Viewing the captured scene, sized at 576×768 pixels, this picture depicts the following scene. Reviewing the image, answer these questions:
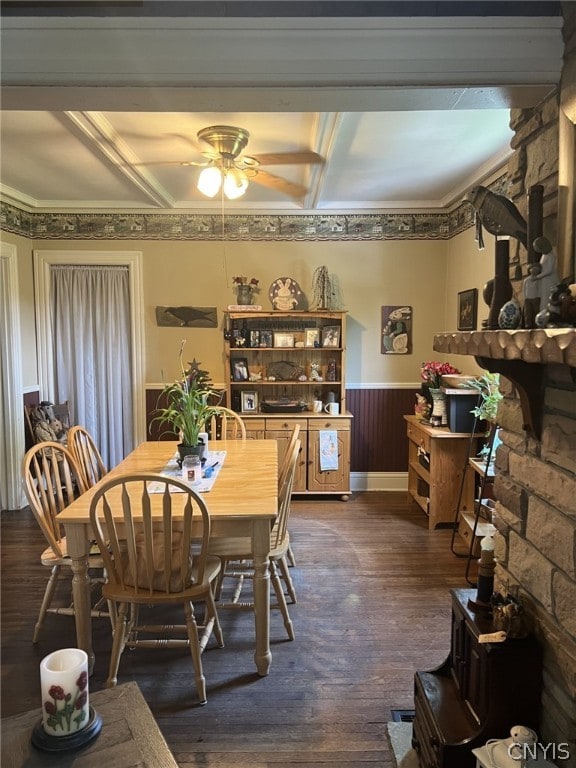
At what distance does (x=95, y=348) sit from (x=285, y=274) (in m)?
1.92

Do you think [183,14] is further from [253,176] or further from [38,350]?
[38,350]

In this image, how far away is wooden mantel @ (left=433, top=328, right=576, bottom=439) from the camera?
3.17ft

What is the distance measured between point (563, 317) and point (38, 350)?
4.63 meters

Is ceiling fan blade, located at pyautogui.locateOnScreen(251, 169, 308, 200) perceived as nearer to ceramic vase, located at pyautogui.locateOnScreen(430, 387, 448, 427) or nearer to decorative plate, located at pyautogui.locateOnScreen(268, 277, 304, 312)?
decorative plate, located at pyautogui.locateOnScreen(268, 277, 304, 312)

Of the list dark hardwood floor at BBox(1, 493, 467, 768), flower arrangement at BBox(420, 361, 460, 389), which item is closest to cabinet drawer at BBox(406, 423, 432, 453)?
flower arrangement at BBox(420, 361, 460, 389)

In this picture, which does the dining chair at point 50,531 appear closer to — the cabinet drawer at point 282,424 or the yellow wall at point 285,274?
the cabinet drawer at point 282,424

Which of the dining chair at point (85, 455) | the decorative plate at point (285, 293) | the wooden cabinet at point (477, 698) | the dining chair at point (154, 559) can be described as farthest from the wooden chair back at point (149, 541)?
the decorative plate at point (285, 293)

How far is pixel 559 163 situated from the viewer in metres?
1.35

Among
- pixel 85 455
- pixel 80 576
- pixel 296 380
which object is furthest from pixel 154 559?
pixel 296 380

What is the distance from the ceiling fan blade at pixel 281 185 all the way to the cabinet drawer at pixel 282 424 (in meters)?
1.90

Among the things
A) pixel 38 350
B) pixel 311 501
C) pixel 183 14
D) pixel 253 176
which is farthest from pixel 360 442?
pixel 183 14

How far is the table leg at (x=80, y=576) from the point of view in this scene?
217cm

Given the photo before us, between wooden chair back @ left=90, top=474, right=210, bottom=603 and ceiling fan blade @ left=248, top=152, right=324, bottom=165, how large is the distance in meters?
2.23

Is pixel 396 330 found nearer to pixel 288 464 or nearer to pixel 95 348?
pixel 288 464
